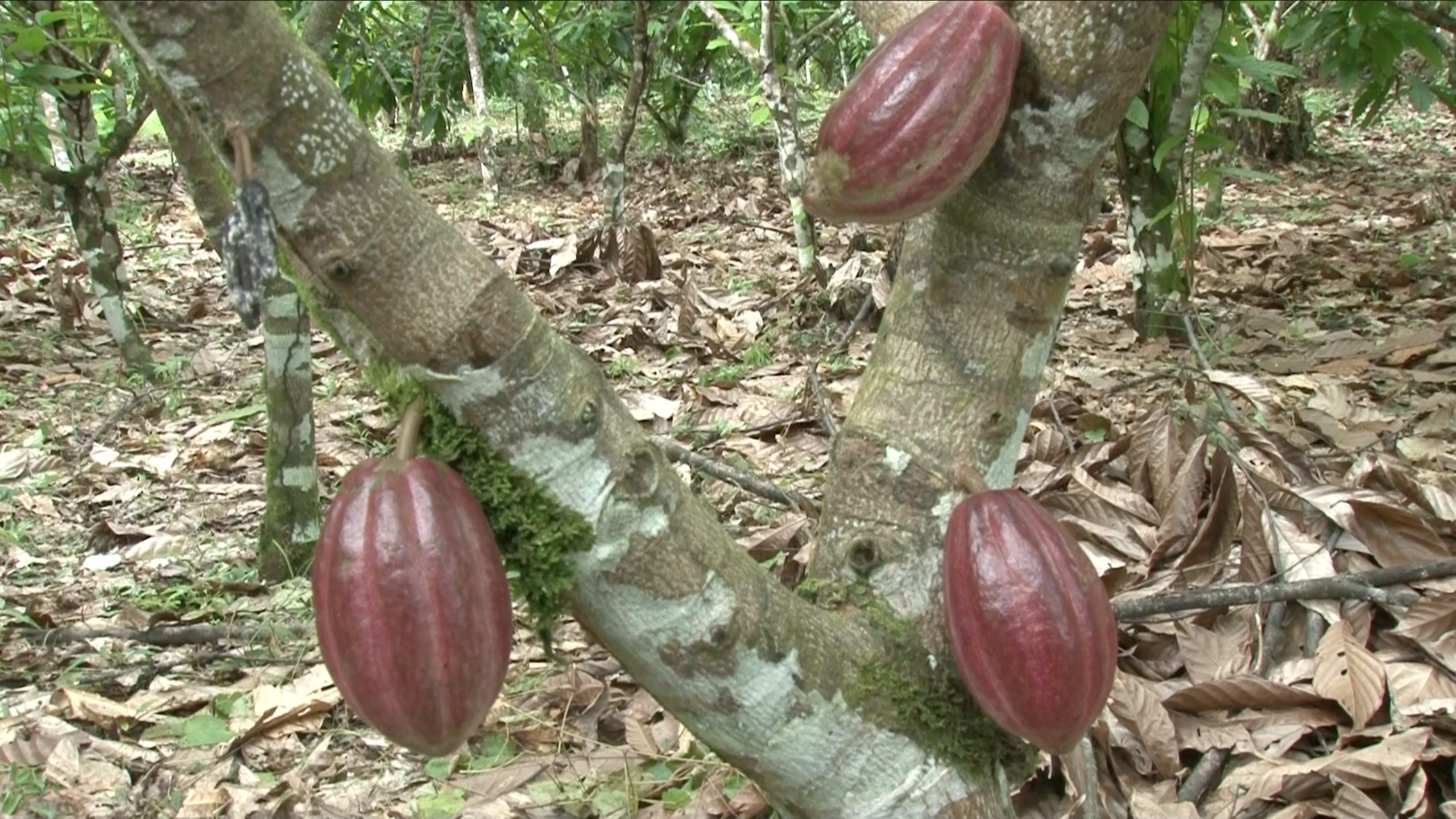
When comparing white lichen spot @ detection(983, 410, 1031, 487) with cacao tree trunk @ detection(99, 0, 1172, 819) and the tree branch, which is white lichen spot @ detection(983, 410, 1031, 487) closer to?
cacao tree trunk @ detection(99, 0, 1172, 819)

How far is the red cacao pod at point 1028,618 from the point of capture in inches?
43.3

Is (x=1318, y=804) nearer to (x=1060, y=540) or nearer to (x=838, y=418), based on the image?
(x=1060, y=540)

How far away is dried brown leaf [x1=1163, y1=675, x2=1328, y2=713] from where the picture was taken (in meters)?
1.75

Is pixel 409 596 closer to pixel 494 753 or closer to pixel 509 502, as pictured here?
pixel 509 502

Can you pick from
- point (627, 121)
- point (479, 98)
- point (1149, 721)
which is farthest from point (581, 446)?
point (479, 98)

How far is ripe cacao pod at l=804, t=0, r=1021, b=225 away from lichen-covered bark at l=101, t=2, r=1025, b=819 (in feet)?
0.99

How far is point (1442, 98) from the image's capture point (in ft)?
11.3

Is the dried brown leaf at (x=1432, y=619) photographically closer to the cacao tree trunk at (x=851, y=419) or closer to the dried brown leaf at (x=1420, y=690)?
the dried brown leaf at (x=1420, y=690)

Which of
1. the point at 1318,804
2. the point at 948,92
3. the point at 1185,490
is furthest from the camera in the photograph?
the point at 1185,490

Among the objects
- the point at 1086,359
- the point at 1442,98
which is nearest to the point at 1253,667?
the point at 1086,359

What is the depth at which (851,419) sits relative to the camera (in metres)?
1.36

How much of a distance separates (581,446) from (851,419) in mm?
377

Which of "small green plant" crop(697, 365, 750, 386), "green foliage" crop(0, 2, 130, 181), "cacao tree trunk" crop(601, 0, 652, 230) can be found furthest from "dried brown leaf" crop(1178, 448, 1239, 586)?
"cacao tree trunk" crop(601, 0, 652, 230)

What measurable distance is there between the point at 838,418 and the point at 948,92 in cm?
209
